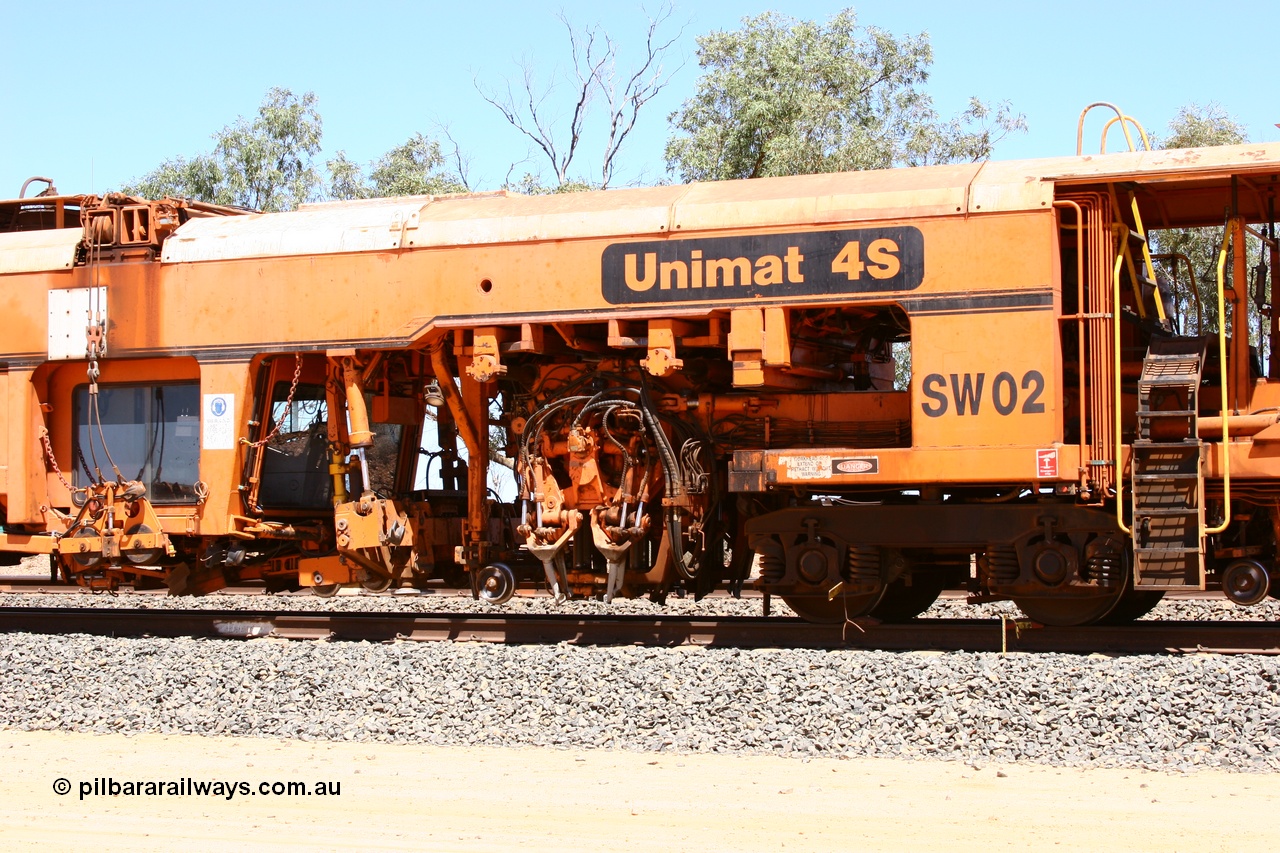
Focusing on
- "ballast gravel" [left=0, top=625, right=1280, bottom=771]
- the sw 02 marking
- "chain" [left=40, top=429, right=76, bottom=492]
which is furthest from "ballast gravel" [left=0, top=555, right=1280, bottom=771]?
"chain" [left=40, top=429, right=76, bottom=492]

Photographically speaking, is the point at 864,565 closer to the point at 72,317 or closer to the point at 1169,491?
the point at 1169,491

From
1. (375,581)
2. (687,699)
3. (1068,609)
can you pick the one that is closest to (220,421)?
(375,581)

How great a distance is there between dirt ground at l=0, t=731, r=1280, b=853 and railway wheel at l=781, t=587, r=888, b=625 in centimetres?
278

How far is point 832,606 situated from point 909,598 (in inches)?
30.5

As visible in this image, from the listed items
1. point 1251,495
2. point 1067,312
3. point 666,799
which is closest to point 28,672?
point 666,799

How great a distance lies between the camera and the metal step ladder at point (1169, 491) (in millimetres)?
8359

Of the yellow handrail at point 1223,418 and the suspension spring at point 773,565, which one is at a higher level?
the yellow handrail at point 1223,418

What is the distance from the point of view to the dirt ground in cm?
558

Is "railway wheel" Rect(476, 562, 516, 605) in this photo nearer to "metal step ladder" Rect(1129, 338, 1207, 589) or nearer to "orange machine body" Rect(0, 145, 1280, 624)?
"orange machine body" Rect(0, 145, 1280, 624)

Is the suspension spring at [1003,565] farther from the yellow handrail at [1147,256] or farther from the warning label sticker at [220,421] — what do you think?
the warning label sticker at [220,421]

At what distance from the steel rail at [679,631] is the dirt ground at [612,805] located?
2504 mm

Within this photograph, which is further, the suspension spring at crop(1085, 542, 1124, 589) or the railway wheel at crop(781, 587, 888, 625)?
the railway wheel at crop(781, 587, 888, 625)

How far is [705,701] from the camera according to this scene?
7.78 m

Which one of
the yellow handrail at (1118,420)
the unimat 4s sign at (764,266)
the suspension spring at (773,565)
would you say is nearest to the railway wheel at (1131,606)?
the yellow handrail at (1118,420)
